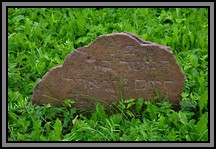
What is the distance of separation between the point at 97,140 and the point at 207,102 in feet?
2.71

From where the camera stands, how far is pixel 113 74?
3.45m

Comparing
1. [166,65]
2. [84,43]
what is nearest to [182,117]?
[166,65]

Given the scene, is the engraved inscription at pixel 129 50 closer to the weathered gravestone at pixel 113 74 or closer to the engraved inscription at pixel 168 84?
the weathered gravestone at pixel 113 74

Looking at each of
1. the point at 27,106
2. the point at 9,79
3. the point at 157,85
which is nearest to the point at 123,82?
the point at 157,85

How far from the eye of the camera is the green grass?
10.9 ft

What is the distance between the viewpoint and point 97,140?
10.7 feet

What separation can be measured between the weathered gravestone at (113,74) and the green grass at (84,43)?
0.07 m

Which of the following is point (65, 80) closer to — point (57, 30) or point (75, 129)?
point (75, 129)

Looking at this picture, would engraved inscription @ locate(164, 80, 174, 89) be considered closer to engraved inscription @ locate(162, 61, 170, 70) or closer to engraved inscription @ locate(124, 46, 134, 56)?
engraved inscription @ locate(162, 61, 170, 70)

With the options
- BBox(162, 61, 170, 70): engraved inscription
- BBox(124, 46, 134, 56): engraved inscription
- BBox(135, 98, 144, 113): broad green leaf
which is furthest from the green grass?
BBox(124, 46, 134, 56): engraved inscription

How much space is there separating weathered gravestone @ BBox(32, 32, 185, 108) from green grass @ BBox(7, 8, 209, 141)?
0.07 meters

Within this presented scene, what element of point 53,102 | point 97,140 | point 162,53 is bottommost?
point 97,140

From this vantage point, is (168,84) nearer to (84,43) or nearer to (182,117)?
(182,117)

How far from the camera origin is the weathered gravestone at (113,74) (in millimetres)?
3363
